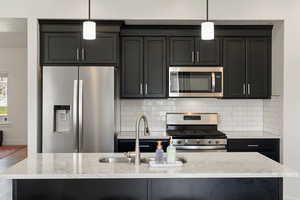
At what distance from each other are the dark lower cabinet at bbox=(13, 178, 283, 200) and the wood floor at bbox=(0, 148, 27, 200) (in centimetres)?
209

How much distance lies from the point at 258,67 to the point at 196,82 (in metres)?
0.91

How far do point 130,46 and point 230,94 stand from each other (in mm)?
1573

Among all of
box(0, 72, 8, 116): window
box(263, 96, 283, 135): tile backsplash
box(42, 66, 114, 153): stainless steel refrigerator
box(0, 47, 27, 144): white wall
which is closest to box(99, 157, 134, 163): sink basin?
box(42, 66, 114, 153): stainless steel refrigerator

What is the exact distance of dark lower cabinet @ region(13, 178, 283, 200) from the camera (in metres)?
2.18

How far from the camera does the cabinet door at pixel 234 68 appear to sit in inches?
173

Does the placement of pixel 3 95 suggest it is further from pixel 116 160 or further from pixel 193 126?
pixel 116 160

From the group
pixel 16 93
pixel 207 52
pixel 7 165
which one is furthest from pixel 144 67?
pixel 16 93

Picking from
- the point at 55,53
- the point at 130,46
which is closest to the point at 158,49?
the point at 130,46

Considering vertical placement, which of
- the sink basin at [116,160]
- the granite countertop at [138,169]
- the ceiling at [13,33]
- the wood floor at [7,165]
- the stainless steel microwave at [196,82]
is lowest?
the wood floor at [7,165]

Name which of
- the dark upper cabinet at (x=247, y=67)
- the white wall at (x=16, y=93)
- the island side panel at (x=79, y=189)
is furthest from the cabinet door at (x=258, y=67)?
the white wall at (x=16, y=93)

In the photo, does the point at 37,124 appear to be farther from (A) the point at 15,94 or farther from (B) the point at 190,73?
(A) the point at 15,94

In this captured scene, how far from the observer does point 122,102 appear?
15.5 ft

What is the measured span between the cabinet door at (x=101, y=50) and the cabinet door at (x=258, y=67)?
1.89m

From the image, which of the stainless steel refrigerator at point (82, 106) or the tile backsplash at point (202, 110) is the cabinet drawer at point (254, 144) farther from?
the stainless steel refrigerator at point (82, 106)
